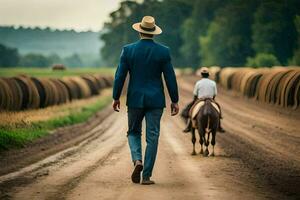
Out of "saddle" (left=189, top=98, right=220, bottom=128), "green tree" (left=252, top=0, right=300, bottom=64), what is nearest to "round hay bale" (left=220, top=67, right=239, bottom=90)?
"green tree" (left=252, top=0, right=300, bottom=64)

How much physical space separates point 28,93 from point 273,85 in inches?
565

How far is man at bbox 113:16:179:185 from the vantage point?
35.4ft

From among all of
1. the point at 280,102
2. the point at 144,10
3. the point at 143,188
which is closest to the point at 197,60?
the point at 144,10

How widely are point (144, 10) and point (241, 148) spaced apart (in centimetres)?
12863

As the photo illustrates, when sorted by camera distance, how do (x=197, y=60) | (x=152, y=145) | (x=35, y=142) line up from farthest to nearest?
(x=197, y=60) < (x=35, y=142) < (x=152, y=145)

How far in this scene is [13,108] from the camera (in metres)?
26.9

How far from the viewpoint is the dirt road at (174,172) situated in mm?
9695

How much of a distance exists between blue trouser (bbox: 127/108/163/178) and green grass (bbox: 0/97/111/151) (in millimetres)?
6998

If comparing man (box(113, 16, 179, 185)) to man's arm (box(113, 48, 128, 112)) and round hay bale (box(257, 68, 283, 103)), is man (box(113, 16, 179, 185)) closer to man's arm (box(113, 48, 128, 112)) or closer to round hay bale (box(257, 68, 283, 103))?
man's arm (box(113, 48, 128, 112))

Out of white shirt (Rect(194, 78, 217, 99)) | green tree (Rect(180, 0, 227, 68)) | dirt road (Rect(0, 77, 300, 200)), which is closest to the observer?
dirt road (Rect(0, 77, 300, 200))

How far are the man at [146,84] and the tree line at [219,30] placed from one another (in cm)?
5730

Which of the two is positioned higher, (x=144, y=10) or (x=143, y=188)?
(x=144, y=10)

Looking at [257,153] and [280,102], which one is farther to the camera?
[280,102]

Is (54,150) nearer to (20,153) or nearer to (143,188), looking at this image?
(20,153)
